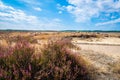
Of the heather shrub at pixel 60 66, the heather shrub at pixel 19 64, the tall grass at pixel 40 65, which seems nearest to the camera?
the heather shrub at pixel 19 64

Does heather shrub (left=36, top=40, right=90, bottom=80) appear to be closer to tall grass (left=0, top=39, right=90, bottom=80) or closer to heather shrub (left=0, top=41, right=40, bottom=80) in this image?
tall grass (left=0, top=39, right=90, bottom=80)

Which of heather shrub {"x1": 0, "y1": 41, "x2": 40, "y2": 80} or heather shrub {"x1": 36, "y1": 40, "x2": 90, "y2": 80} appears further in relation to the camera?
heather shrub {"x1": 36, "y1": 40, "x2": 90, "y2": 80}

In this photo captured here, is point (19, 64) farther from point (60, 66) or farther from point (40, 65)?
point (60, 66)

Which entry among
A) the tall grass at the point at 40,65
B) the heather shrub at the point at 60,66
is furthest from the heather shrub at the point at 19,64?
the heather shrub at the point at 60,66

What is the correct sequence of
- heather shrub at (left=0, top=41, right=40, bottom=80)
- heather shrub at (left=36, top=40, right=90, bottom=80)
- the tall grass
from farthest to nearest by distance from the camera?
heather shrub at (left=36, top=40, right=90, bottom=80)
the tall grass
heather shrub at (left=0, top=41, right=40, bottom=80)

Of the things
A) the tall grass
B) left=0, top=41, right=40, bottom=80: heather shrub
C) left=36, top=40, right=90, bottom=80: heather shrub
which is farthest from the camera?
left=36, top=40, right=90, bottom=80: heather shrub

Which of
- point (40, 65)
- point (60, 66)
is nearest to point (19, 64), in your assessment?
point (40, 65)

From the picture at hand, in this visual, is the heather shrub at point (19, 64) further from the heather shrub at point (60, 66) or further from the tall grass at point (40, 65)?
the heather shrub at point (60, 66)

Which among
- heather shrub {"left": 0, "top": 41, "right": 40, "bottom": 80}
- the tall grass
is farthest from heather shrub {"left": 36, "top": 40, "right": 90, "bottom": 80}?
heather shrub {"left": 0, "top": 41, "right": 40, "bottom": 80}
